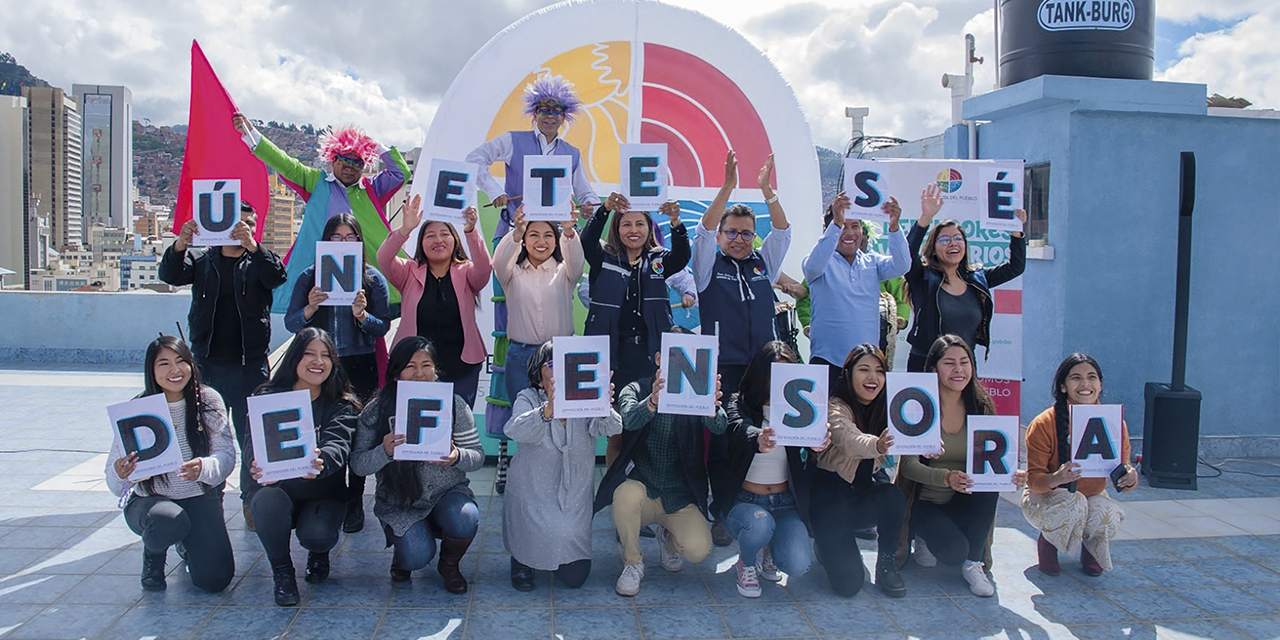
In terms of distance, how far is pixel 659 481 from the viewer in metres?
3.92

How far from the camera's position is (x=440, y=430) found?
3.60 meters

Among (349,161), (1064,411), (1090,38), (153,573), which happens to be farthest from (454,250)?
(1090,38)

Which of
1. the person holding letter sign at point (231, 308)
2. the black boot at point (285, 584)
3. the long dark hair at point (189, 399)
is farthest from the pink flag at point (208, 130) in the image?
the black boot at point (285, 584)

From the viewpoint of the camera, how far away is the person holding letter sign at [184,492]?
3.57 meters

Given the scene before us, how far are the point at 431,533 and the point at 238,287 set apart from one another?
167 centimetres

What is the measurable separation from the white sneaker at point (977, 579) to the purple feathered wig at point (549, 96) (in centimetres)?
316

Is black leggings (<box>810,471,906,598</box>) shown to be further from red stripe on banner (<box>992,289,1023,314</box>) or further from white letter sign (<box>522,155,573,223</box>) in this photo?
red stripe on banner (<box>992,289,1023,314</box>)

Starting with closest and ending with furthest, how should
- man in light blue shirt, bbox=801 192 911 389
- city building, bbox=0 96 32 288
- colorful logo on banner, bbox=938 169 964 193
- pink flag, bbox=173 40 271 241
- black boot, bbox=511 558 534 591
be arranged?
1. black boot, bbox=511 558 534 591
2. man in light blue shirt, bbox=801 192 911 389
3. pink flag, bbox=173 40 271 241
4. colorful logo on banner, bbox=938 169 964 193
5. city building, bbox=0 96 32 288

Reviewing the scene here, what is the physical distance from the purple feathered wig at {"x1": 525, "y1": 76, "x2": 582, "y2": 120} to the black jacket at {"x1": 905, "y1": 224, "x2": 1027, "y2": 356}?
6.71ft

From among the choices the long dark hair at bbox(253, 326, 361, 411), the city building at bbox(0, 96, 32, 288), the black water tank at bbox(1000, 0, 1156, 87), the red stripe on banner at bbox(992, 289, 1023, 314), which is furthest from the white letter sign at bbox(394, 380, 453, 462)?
the city building at bbox(0, 96, 32, 288)

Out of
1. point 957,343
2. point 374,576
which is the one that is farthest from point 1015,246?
point 374,576

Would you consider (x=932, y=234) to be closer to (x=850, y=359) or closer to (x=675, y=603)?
(x=850, y=359)

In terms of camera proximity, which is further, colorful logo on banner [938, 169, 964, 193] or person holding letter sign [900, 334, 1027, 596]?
colorful logo on banner [938, 169, 964, 193]

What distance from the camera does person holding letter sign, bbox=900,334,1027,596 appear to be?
3.91m
